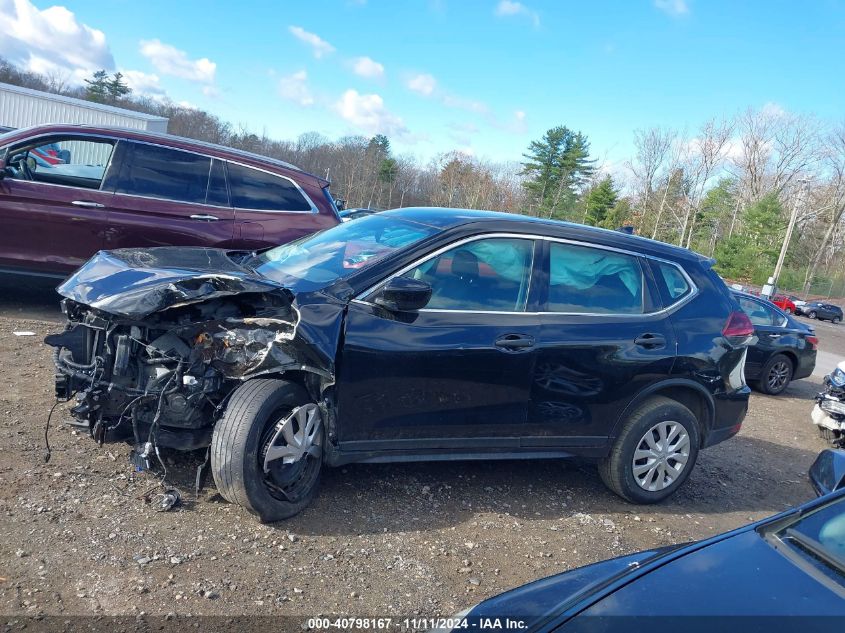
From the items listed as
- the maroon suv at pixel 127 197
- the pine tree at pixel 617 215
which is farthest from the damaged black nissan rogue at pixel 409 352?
the pine tree at pixel 617 215

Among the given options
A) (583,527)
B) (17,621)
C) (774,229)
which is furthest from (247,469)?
(774,229)

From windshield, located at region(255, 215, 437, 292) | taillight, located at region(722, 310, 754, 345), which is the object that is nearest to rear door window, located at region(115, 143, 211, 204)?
windshield, located at region(255, 215, 437, 292)

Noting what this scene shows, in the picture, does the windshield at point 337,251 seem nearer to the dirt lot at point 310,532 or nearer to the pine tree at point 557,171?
the dirt lot at point 310,532

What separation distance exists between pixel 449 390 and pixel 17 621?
238cm

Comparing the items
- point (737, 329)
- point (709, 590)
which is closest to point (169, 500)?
point (709, 590)

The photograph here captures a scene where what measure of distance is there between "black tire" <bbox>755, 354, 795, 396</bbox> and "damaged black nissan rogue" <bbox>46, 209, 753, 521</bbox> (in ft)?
20.2

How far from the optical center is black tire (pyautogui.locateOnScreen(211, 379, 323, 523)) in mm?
3498

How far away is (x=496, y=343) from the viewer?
4137 millimetres

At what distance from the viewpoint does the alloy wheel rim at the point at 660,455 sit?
474cm

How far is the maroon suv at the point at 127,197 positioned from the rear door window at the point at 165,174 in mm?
10

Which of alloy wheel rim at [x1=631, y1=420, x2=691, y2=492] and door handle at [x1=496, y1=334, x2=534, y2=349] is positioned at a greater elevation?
door handle at [x1=496, y1=334, x2=534, y2=349]

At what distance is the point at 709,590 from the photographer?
2.24 metres

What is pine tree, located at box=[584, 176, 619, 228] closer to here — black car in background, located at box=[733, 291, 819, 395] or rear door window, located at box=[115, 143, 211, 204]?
black car in background, located at box=[733, 291, 819, 395]

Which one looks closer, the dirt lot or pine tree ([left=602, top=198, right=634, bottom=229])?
the dirt lot
